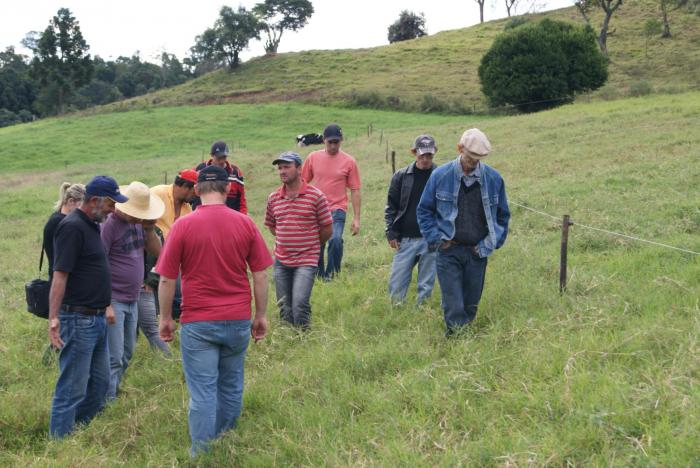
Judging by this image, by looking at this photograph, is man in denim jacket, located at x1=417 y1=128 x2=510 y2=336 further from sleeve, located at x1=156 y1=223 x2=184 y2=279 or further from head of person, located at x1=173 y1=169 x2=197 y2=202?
head of person, located at x1=173 y1=169 x2=197 y2=202

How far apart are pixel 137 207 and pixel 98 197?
73 cm

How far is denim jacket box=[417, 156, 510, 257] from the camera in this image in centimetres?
517

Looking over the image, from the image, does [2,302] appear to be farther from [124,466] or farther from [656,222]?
[656,222]

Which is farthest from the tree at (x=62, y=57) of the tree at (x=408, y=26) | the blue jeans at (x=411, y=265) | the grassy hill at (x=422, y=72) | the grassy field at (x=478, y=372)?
Answer: the blue jeans at (x=411, y=265)

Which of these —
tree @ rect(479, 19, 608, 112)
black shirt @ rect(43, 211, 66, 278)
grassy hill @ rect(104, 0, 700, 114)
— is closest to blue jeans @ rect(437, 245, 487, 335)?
black shirt @ rect(43, 211, 66, 278)

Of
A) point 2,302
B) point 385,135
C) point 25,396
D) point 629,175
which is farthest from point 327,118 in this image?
point 25,396

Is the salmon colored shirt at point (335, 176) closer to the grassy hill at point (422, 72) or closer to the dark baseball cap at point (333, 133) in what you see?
the dark baseball cap at point (333, 133)

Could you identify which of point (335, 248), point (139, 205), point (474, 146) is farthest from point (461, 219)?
point (335, 248)

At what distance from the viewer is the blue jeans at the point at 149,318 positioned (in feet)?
20.1

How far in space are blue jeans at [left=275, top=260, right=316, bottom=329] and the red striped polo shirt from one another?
0.09 m

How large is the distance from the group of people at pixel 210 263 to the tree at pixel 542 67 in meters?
32.1

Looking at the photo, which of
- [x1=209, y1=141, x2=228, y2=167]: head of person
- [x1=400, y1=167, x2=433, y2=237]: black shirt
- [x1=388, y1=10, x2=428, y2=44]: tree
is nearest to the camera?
[x1=400, y1=167, x2=433, y2=237]: black shirt

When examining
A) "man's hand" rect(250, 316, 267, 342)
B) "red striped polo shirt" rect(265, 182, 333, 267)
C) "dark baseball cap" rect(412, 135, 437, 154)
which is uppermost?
"dark baseball cap" rect(412, 135, 437, 154)

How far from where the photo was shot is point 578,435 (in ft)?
11.7
